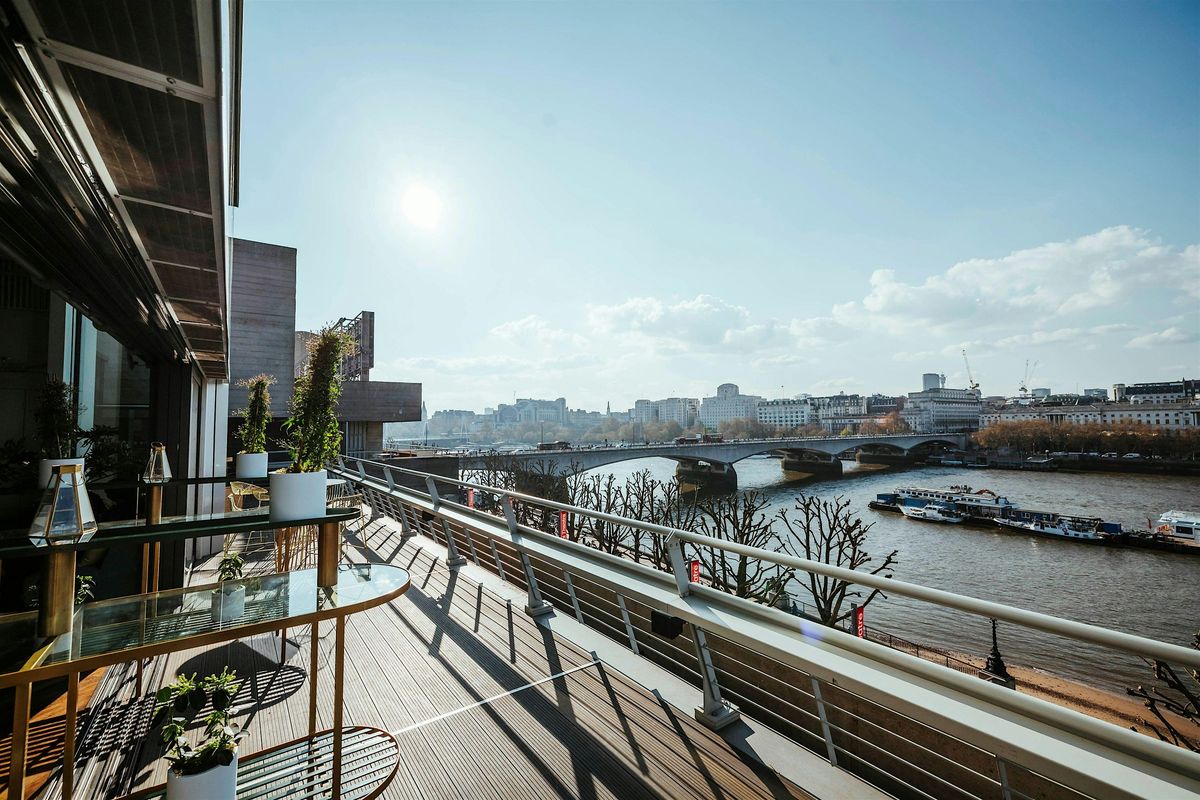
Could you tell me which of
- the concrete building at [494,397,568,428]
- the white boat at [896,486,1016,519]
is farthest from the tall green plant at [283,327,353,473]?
the concrete building at [494,397,568,428]

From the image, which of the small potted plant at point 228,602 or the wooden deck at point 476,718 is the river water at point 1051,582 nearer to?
the wooden deck at point 476,718

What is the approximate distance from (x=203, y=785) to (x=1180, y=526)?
36.7 metres

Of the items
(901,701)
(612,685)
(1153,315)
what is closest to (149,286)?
(612,685)

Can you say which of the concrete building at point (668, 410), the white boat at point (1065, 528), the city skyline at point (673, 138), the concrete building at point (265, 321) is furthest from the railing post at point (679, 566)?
the concrete building at point (668, 410)

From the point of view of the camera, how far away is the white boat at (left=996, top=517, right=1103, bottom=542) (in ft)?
83.7

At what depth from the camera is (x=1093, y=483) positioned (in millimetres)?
42812

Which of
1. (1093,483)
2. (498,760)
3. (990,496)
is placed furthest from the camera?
(1093,483)

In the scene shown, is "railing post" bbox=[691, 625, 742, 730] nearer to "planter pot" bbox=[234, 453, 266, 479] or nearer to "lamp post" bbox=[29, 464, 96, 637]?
"lamp post" bbox=[29, 464, 96, 637]

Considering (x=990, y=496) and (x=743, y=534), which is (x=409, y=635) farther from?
(x=990, y=496)

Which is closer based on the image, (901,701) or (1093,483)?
(901,701)

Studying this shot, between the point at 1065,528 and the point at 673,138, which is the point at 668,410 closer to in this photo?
the point at 1065,528

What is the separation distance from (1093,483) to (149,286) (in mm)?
59396

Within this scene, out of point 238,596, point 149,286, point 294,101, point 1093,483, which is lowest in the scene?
point 1093,483

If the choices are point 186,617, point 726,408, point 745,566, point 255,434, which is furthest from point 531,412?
point 186,617
